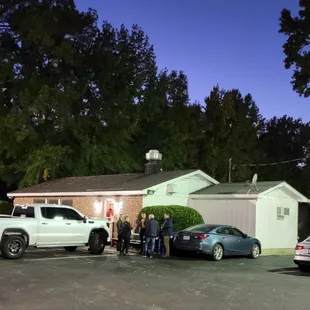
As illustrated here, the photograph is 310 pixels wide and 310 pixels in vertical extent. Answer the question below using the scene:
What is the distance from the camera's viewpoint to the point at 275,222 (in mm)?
25562

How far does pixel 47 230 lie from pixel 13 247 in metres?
1.55

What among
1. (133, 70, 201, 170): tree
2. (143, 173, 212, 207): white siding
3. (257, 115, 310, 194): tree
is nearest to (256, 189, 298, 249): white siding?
(143, 173, 212, 207): white siding

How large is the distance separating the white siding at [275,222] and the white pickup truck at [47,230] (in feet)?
25.3

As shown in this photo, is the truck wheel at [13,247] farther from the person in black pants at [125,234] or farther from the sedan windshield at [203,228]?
the sedan windshield at [203,228]

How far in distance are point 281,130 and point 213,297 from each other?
6465 centimetres

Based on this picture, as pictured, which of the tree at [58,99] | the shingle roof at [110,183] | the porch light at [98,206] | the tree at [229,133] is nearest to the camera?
the shingle roof at [110,183]

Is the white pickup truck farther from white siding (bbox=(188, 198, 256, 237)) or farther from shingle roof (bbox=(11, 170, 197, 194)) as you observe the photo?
white siding (bbox=(188, 198, 256, 237))

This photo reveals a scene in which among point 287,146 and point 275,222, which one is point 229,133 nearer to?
point 287,146

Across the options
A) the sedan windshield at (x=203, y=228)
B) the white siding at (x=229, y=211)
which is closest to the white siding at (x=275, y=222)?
the white siding at (x=229, y=211)

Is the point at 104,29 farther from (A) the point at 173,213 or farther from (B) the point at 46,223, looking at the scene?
(B) the point at 46,223

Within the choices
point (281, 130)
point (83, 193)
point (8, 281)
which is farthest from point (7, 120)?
point (281, 130)

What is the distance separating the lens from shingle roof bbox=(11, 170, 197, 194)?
2609cm

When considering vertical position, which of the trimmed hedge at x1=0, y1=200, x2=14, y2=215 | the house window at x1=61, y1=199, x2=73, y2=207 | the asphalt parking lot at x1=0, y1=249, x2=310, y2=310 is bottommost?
the asphalt parking lot at x1=0, y1=249, x2=310, y2=310

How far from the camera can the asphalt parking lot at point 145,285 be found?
9836 millimetres
